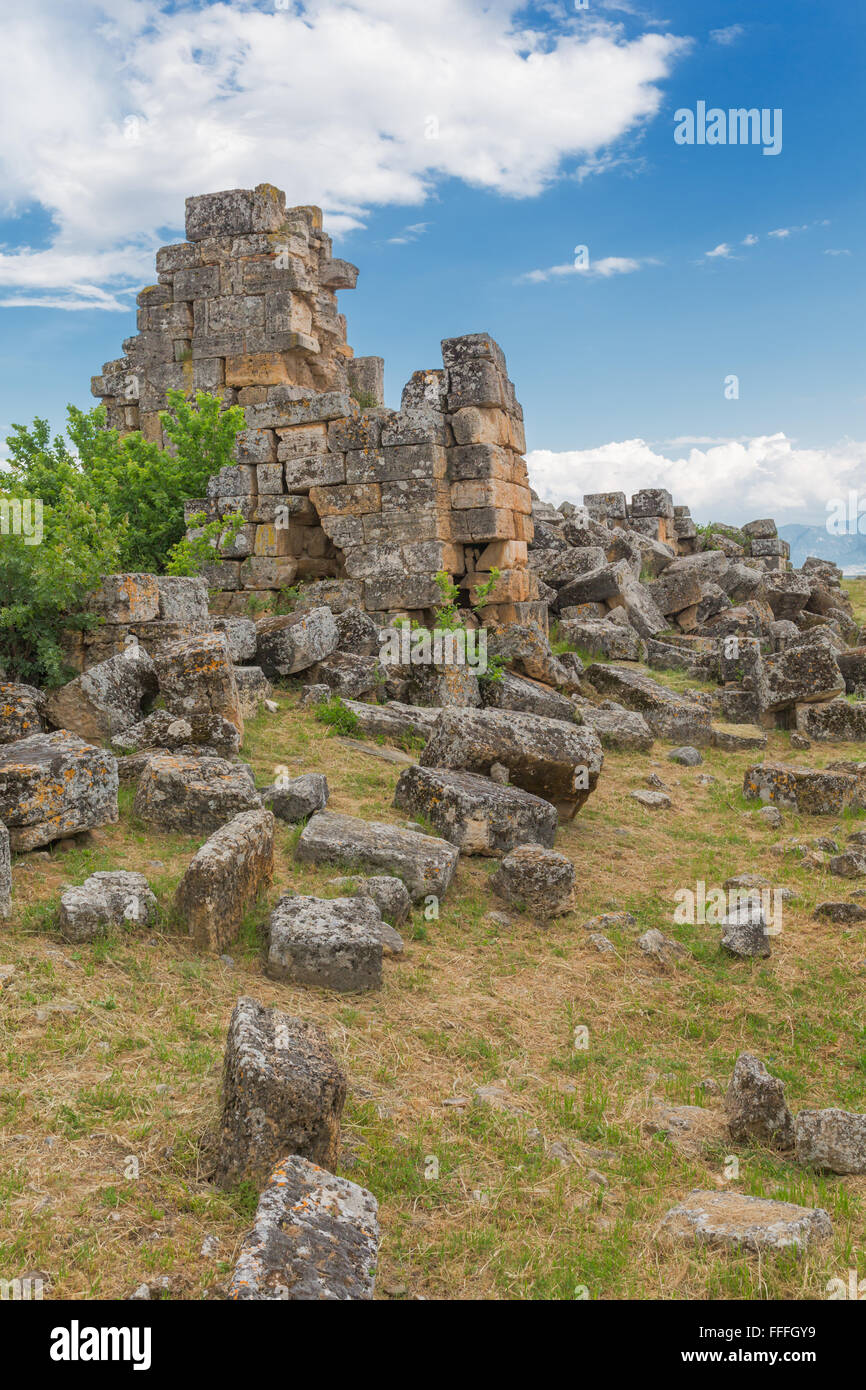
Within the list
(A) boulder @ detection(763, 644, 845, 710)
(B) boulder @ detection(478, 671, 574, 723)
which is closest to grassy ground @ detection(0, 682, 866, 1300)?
(B) boulder @ detection(478, 671, 574, 723)

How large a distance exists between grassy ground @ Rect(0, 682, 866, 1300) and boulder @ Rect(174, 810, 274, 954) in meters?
0.11

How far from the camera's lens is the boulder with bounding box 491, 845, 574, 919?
691cm

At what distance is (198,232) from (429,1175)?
16.2 meters

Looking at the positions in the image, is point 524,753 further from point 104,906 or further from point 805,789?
point 104,906

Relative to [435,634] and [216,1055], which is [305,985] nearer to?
[216,1055]

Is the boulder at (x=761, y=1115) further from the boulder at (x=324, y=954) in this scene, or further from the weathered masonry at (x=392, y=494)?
the weathered masonry at (x=392, y=494)

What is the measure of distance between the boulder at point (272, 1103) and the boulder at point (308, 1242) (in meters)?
0.18

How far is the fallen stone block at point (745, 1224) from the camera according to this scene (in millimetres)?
3510

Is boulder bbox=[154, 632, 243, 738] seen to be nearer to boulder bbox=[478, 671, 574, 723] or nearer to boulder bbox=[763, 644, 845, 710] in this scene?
boulder bbox=[478, 671, 574, 723]

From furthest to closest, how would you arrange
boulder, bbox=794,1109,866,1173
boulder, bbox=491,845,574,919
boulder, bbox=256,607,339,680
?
boulder, bbox=256,607,339,680 → boulder, bbox=491,845,574,919 → boulder, bbox=794,1109,866,1173

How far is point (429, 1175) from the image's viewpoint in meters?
3.98

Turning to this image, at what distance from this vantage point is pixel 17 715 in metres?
7.61

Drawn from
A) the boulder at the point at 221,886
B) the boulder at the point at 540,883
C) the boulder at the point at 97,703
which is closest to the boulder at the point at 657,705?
the boulder at the point at 540,883

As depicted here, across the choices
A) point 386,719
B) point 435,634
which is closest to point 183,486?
point 435,634
